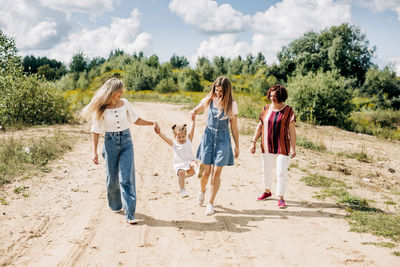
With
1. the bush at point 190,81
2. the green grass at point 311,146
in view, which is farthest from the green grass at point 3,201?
the bush at point 190,81

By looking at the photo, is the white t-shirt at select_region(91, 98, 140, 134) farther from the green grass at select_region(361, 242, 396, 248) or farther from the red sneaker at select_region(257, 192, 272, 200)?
the green grass at select_region(361, 242, 396, 248)

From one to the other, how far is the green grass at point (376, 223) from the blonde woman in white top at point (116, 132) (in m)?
3.53

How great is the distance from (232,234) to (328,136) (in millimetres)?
11726

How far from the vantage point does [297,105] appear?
18.1 m

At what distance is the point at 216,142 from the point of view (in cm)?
500

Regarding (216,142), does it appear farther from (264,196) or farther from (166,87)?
(166,87)

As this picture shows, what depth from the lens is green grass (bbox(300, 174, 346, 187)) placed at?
23.5 feet

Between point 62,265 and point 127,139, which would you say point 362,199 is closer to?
point 127,139

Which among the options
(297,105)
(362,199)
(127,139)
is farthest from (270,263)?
(297,105)

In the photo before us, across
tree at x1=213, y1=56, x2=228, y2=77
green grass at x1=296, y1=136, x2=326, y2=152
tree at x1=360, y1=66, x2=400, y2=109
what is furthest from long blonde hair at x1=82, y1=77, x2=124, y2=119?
tree at x1=213, y1=56, x2=228, y2=77

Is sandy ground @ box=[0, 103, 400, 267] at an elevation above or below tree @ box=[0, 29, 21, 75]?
below

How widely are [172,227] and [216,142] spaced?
149cm

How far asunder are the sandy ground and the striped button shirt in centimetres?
113

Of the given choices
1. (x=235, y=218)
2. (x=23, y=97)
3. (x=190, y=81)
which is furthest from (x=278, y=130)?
(x=190, y=81)
